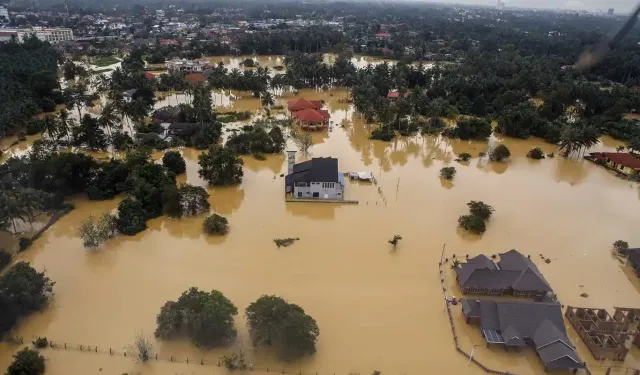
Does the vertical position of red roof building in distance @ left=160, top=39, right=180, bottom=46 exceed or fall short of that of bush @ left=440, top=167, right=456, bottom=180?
it exceeds it

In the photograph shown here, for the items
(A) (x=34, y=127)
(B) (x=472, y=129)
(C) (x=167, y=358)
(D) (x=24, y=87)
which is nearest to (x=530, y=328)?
(C) (x=167, y=358)

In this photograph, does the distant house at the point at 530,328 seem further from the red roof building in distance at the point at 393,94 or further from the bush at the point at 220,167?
the red roof building in distance at the point at 393,94

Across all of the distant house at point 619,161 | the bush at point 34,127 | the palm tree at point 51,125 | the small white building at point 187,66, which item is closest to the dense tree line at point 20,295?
the palm tree at point 51,125

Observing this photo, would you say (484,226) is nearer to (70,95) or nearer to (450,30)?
(70,95)

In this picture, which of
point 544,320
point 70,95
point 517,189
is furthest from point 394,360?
point 70,95

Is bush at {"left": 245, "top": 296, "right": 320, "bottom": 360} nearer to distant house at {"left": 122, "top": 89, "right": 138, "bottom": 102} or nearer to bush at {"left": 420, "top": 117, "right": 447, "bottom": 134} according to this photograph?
bush at {"left": 420, "top": 117, "right": 447, "bottom": 134}

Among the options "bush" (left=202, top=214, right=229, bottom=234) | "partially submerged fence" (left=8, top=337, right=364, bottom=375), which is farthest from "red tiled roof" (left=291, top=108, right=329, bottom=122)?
"partially submerged fence" (left=8, top=337, right=364, bottom=375)

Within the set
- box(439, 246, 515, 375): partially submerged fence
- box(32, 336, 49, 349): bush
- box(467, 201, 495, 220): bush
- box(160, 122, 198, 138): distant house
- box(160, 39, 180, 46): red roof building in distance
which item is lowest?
box(439, 246, 515, 375): partially submerged fence
